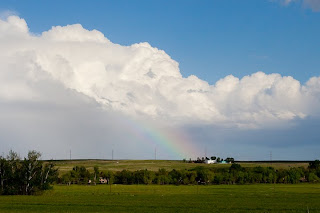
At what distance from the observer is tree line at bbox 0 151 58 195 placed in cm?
11294

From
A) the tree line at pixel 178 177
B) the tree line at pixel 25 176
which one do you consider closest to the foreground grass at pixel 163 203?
the tree line at pixel 25 176

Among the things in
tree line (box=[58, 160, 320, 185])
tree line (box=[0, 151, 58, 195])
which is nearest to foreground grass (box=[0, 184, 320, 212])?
tree line (box=[0, 151, 58, 195])

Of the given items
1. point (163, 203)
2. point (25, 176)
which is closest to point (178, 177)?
point (25, 176)

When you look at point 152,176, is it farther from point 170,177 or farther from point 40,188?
point 40,188

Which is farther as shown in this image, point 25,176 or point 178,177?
point 178,177

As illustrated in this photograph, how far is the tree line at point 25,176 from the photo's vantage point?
4446 inches

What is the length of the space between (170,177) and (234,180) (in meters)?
27.8

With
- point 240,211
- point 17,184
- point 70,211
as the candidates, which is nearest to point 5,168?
point 17,184

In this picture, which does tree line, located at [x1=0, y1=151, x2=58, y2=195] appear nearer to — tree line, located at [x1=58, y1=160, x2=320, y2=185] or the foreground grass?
the foreground grass

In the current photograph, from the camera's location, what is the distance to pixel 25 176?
112688mm

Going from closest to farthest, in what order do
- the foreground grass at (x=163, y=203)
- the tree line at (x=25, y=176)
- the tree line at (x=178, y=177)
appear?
1. the foreground grass at (x=163, y=203)
2. the tree line at (x=25, y=176)
3. the tree line at (x=178, y=177)

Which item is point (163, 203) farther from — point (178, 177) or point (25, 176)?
point (178, 177)

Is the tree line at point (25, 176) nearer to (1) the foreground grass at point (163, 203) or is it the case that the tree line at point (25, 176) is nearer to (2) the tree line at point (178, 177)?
(1) the foreground grass at point (163, 203)

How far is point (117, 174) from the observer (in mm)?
185750
